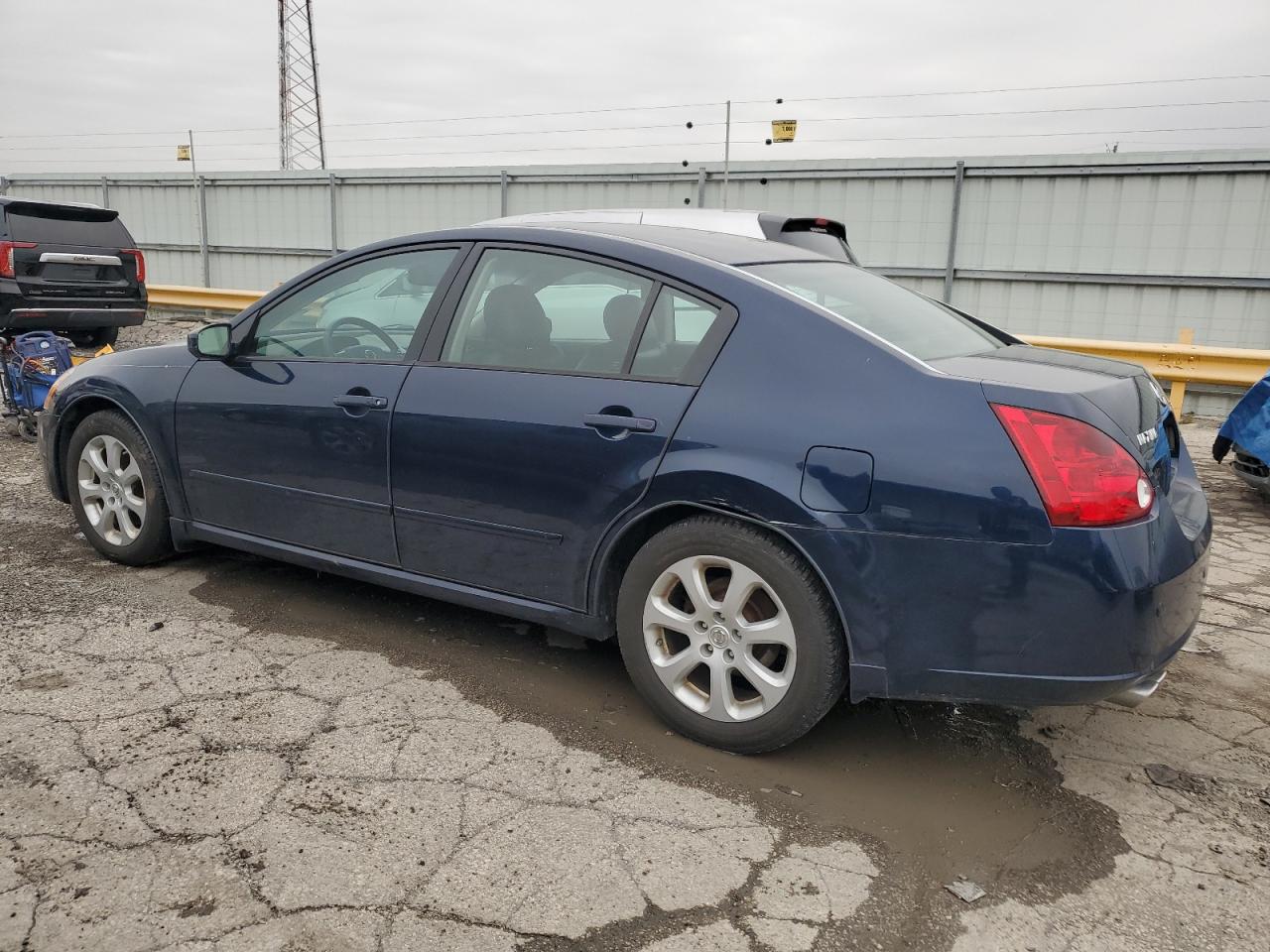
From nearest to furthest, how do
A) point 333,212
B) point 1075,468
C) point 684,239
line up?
point 1075,468 → point 684,239 → point 333,212

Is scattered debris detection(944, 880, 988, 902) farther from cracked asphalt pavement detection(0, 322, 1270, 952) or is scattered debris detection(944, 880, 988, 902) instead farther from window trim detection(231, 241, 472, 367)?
window trim detection(231, 241, 472, 367)

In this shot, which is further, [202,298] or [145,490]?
[202,298]

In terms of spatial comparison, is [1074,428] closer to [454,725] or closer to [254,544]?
[454,725]

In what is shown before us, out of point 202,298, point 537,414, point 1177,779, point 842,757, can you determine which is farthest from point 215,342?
point 202,298

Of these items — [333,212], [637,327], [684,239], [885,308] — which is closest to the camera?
[637,327]

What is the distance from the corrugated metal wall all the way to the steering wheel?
958cm

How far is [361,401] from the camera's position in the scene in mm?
3416

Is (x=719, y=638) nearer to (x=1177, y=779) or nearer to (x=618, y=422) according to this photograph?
(x=618, y=422)

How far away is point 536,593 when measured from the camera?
314 cm

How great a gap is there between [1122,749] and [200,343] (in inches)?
143

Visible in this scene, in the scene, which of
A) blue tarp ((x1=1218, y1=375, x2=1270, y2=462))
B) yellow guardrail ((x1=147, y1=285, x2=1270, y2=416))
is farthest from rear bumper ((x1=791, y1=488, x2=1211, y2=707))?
yellow guardrail ((x1=147, y1=285, x2=1270, y2=416))

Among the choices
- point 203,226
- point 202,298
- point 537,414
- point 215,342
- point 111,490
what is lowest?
point 111,490

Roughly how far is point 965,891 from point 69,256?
10982 millimetres

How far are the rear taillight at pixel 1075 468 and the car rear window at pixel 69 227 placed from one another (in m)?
10.6
